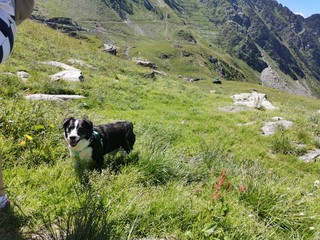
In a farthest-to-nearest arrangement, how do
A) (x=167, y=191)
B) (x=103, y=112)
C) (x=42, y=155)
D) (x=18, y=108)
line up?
(x=103, y=112) → (x=18, y=108) → (x=42, y=155) → (x=167, y=191)

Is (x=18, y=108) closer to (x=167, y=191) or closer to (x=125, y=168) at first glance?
(x=125, y=168)

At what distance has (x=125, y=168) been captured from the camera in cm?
594

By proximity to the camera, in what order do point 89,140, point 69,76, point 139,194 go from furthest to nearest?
1. point 69,76
2. point 89,140
3. point 139,194

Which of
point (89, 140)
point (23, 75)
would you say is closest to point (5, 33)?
point (89, 140)

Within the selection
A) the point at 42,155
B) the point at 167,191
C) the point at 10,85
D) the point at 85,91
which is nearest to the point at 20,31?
the point at 85,91

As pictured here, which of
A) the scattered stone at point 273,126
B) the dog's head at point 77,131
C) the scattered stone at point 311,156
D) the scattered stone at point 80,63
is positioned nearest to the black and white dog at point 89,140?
the dog's head at point 77,131

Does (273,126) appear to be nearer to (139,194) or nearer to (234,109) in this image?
(234,109)

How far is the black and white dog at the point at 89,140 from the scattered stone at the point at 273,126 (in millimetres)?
8146

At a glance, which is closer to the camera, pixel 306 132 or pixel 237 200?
pixel 237 200

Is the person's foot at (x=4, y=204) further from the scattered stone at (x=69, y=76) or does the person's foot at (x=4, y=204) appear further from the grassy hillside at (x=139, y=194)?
the scattered stone at (x=69, y=76)

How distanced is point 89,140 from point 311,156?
350 inches

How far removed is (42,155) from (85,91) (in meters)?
8.53

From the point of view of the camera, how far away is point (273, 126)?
14.4m

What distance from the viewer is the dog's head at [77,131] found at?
611 cm
